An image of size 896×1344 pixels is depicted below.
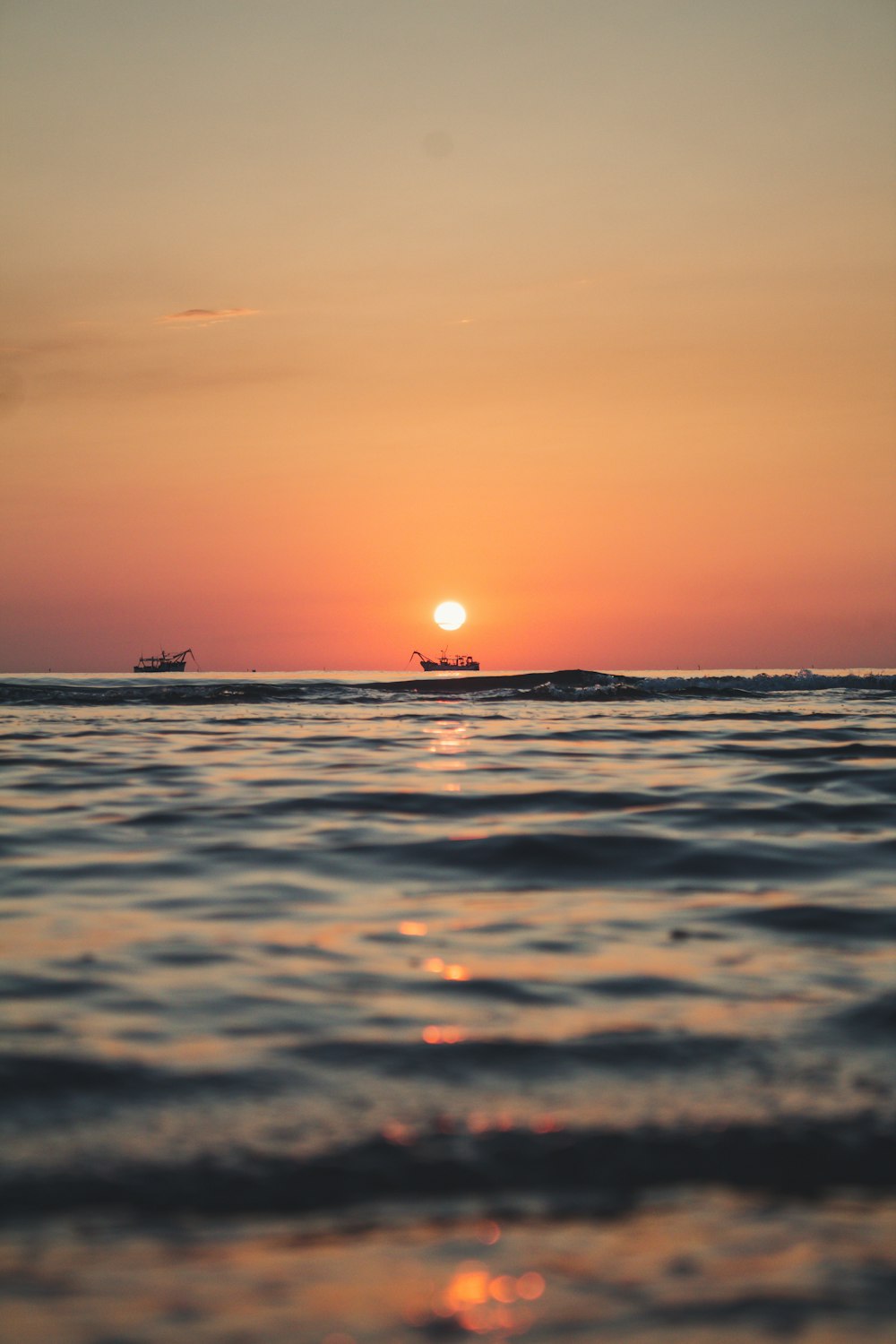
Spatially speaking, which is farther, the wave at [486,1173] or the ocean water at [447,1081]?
the wave at [486,1173]

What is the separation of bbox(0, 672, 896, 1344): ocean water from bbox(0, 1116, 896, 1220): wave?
0.01 meters

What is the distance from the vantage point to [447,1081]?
4211mm

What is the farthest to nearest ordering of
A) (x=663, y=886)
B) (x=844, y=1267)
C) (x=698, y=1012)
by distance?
(x=663, y=886)
(x=698, y=1012)
(x=844, y=1267)

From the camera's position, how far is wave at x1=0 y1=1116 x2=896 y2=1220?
3279mm

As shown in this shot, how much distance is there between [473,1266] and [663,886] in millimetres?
5152

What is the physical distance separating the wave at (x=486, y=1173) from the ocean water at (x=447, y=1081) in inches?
0.5

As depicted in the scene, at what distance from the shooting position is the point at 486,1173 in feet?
11.3

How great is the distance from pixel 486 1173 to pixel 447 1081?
2.50ft

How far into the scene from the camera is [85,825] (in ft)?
34.1

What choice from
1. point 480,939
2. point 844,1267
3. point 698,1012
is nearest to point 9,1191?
point 844,1267

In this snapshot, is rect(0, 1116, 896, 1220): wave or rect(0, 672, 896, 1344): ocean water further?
rect(0, 1116, 896, 1220): wave

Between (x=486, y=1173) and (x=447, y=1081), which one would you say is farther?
(x=447, y=1081)

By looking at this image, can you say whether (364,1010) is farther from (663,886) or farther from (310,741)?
(310,741)

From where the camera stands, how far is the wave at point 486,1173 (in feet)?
10.8
